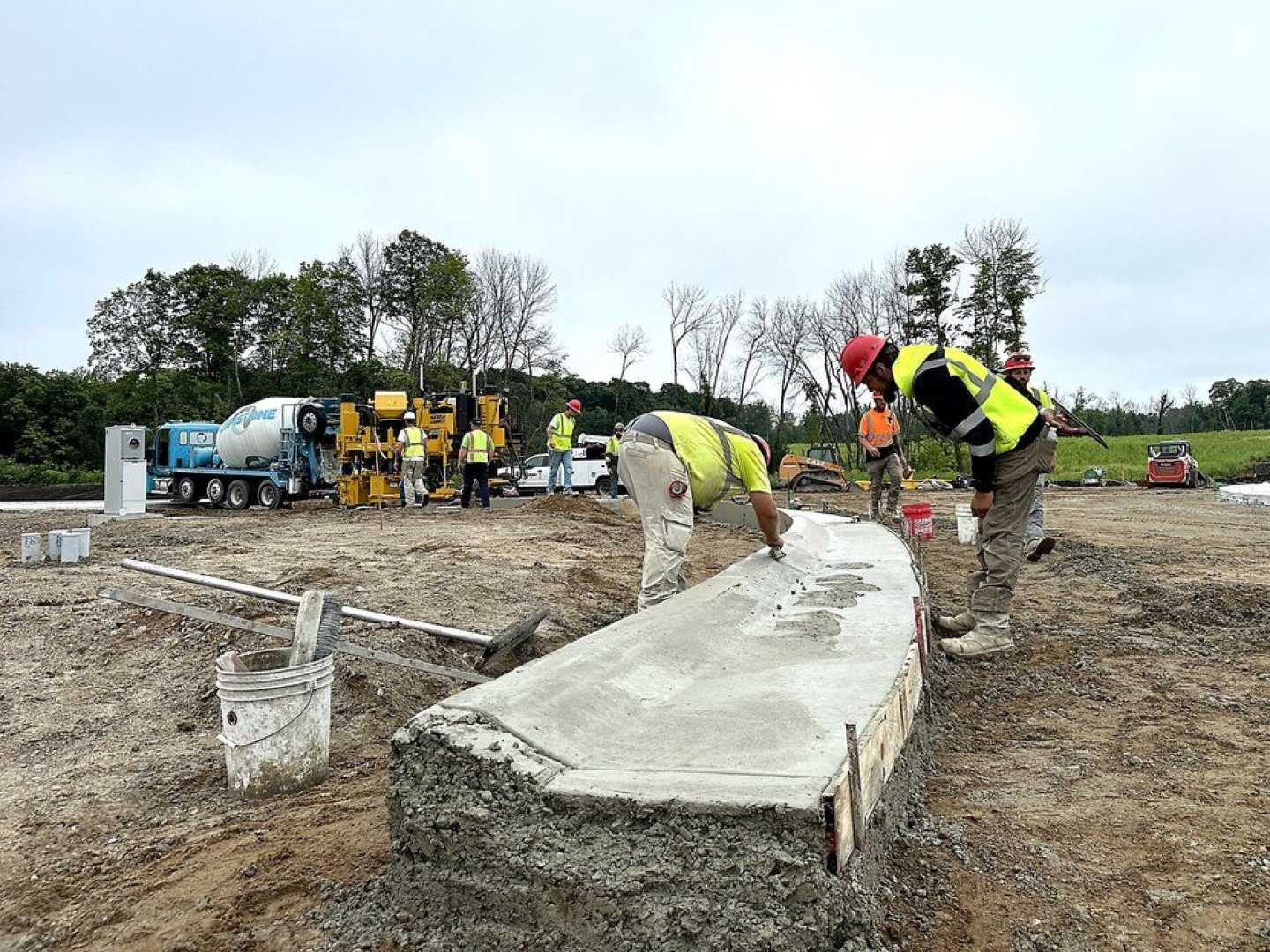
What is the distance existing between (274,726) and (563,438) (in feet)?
41.0

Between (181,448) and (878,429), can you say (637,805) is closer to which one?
(878,429)

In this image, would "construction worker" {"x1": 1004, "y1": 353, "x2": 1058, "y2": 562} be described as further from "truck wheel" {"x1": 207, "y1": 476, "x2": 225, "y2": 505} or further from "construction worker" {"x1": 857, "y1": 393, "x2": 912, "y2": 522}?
"truck wheel" {"x1": 207, "y1": 476, "x2": 225, "y2": 505}

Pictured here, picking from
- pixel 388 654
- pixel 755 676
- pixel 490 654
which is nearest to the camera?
Answer: pixel 755 676

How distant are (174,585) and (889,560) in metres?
5.23

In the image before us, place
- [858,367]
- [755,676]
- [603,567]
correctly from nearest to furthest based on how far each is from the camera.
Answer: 1. [755,676]
2. [858,367]
3. [603,567]

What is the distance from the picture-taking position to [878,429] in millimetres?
9688

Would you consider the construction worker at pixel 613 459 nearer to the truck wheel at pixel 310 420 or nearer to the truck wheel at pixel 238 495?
the truck wheel at pixel 310 420

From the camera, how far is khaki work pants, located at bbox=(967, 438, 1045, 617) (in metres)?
4.52

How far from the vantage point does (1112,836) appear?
2328mm

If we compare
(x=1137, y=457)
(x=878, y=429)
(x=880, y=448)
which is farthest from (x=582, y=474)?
(x=1137, y=457)

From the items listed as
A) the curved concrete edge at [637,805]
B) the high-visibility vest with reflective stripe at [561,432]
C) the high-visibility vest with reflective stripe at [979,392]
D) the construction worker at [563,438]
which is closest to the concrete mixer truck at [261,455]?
the construction worker at [563,438]

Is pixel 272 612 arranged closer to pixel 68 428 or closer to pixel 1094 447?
pixel 68 428

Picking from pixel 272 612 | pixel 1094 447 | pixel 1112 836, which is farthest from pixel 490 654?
pixel 1094 447

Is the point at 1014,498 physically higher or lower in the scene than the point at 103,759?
higher
